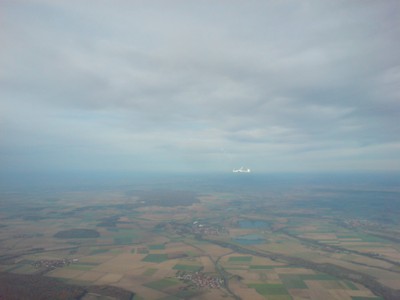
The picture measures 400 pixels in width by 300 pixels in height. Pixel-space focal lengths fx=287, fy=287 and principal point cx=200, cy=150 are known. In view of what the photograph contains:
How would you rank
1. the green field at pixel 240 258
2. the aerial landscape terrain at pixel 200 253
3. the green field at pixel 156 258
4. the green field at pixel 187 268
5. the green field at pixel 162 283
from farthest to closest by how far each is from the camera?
the green field at pixel 240 258
the green field at pixel 156 258
the green field at pixel 187 268
the green field at pixel 162 283
the aerial landscape terrain at pixel 200 253

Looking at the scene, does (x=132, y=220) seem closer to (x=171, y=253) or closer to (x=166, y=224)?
(x=166, y=224)

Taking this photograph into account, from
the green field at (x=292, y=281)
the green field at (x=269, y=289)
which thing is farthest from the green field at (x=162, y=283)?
the green field at (x=292, y=281)

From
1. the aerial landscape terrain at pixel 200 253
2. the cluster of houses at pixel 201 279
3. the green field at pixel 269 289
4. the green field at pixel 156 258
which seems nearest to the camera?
the green field at pixel 269 289

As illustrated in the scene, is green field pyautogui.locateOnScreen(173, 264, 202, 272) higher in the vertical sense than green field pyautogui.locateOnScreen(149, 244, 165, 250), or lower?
higher

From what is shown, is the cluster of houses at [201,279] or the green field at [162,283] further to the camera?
the cluster of houses at [201,279]

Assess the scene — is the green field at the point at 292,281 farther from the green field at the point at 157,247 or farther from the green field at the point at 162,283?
the green field at the point at 157,247

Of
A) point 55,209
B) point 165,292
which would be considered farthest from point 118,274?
point 55,209

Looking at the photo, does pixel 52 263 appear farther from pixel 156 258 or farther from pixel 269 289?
pixel 269 289

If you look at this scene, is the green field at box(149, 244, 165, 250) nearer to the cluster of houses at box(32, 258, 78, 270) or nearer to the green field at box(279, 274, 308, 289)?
the cluster of houses at box(32, 258, 78, 270)

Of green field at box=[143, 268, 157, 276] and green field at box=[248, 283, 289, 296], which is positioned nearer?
green field at box=[248, 283, 289, 296]

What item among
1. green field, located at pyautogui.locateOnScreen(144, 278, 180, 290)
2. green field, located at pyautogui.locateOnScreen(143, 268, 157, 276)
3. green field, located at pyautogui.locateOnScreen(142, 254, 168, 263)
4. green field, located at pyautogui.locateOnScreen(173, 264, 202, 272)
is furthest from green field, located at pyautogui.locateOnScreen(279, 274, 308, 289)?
green field, located at pyautogui.locateOnScreen(142, 254, 168, 263)
